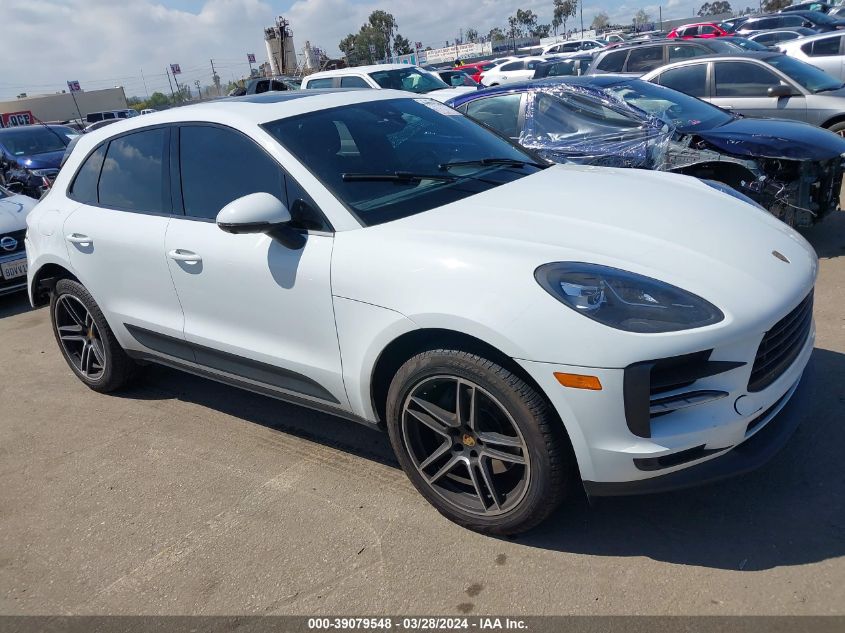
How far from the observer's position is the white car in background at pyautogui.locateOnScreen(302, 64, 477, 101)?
1295 centimetres

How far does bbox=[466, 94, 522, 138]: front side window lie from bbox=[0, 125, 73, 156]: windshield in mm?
10357

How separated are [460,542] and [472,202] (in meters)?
1.48

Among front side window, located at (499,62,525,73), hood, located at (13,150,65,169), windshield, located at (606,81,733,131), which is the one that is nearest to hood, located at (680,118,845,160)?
windshield, located at (606,81,733,131)

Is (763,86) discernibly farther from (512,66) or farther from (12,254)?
(512,66)

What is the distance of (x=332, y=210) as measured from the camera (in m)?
3.02

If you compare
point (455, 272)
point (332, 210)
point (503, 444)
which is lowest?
point (503, 444)

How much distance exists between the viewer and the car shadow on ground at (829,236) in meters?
5.90

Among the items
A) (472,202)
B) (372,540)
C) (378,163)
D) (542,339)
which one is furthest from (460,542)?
(378,163)

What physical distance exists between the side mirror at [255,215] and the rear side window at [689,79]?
7.45 metres

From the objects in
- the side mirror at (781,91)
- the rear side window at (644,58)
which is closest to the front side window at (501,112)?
the side mirror at (781,91)

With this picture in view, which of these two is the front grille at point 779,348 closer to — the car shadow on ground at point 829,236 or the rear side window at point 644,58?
the car shadow on ground at point 829,236

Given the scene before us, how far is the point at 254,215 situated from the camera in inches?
114

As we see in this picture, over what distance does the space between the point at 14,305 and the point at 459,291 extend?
7130 millimetres

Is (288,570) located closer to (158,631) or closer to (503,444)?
(158,631)
